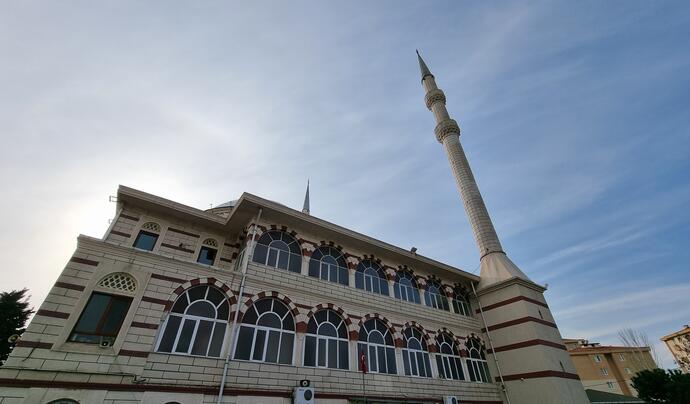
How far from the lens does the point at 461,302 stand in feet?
61.0

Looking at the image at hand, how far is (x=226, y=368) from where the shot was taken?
30.9 feet

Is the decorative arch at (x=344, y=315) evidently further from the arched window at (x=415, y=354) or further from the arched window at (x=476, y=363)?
the arched window at (x=476, y=363)

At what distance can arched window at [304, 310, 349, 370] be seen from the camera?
37.6ft

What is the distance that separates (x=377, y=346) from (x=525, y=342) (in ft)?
26.0

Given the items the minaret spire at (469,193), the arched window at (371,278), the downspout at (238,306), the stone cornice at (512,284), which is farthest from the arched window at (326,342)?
the minaret spire at (469,193)

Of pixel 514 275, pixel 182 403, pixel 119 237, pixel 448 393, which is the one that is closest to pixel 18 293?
pixel 119 237

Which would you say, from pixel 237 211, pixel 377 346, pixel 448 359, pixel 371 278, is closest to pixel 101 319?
pixel 237 211

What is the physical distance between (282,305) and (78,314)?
19.4 ft

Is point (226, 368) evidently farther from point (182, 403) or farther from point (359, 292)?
point (359, 292)

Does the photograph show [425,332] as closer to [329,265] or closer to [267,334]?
[329,265]

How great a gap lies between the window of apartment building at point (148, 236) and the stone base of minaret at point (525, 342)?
55.8 ft

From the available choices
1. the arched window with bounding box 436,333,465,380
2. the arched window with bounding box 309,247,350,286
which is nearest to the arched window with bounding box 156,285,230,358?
the arched window with bounding box 309,247,350,286

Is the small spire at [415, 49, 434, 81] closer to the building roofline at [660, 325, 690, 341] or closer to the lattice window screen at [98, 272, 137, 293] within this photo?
the lattice window screen at [98, 272, 137, 293]

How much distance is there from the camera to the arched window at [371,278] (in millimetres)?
14909
